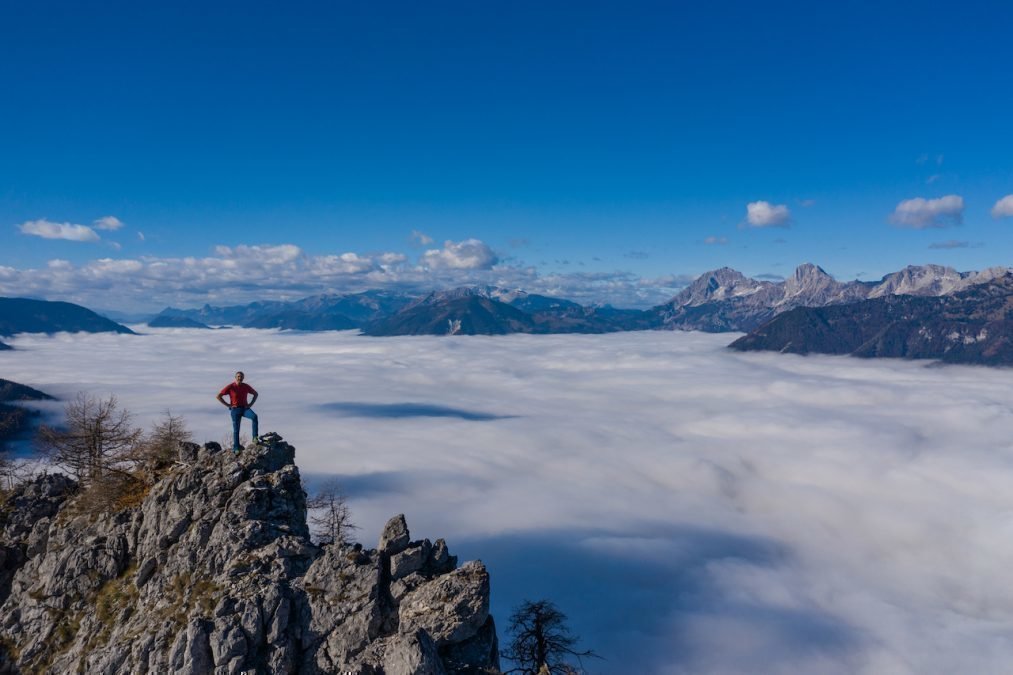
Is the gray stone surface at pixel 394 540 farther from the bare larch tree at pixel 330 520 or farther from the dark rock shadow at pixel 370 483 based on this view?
the dark rock shadow at pixel 370 483

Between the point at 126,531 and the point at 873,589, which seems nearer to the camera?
the point at 126,531

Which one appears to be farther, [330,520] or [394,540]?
[330,520]

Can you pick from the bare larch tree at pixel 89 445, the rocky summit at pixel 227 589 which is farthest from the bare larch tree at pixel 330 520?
the bare larch tree at pixel 89 445

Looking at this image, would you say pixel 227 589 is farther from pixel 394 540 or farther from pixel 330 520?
pixel 330 520

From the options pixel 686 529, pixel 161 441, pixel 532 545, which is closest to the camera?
pixel 161 441

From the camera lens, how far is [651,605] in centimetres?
12150

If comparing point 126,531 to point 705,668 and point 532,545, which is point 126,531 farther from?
point 532,545

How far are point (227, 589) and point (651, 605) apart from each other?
371 ft

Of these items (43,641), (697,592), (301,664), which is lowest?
(697,592)

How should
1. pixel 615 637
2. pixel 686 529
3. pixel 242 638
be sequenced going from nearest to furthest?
1. pixel 242 638
2. pixel 615 637
3. pixel 686 529

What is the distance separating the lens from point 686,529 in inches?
7160

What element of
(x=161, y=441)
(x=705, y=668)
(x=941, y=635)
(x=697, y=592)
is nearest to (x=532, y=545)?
(x=697, y=592)

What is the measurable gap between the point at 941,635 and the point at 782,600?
3283 centimetres

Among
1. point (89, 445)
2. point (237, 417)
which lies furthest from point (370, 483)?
point (237, 417)
